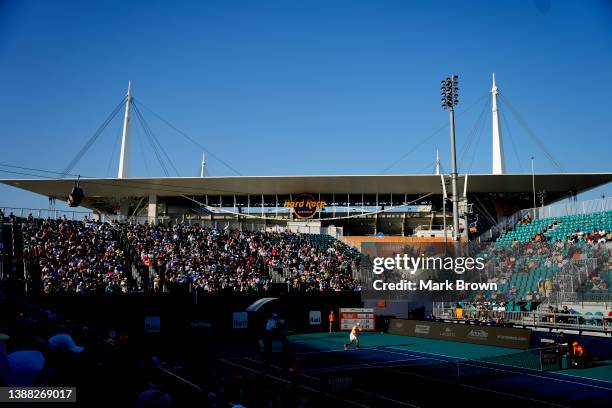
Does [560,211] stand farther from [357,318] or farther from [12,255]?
[12,255]

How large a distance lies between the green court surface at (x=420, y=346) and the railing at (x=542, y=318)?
110 inches

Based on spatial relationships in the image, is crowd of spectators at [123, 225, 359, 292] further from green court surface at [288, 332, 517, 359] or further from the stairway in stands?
the stairway in stands

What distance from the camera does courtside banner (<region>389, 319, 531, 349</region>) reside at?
27094 mm

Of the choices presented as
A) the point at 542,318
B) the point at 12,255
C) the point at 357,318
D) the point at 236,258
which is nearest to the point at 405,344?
the point at 542,318

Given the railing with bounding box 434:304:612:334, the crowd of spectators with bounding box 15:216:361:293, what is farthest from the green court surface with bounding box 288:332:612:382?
the crowd of spectators with bounding box 15:216:361:293

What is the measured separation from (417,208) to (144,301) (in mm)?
36793

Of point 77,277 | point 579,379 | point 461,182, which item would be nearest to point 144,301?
point 77,277

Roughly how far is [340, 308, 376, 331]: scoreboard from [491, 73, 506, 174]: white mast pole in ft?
85.3

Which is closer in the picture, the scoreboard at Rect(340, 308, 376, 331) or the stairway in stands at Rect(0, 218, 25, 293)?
the stairway in stands at Rect(0, 218, 25, 293)

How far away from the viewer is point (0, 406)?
4180 millimetres

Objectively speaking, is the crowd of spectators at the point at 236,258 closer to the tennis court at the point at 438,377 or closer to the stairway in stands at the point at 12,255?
the stairway in stands at the point at 12,255

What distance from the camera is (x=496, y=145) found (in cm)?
5822

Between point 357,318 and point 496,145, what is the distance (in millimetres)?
Result: 29562

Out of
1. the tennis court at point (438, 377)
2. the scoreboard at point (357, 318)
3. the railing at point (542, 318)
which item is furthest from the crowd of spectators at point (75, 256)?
the railing at point (542, 318)
